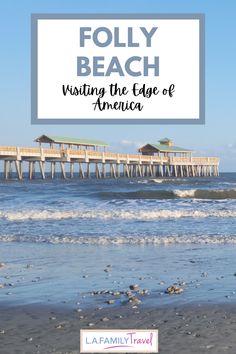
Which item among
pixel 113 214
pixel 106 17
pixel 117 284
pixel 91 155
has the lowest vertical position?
pixel 113 214

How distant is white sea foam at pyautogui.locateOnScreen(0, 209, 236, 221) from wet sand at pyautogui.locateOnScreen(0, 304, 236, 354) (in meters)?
11.5

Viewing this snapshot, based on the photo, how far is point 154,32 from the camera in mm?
11164

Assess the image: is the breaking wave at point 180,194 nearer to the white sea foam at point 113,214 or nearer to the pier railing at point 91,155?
the white sea foam at point 113,214

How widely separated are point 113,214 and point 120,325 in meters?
13.0

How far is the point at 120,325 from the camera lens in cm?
530

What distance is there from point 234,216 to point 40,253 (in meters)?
9.77

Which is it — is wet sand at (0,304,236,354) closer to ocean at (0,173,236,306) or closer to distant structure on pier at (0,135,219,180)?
ocean at (0,173,236,306)

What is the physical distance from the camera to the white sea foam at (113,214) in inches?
698

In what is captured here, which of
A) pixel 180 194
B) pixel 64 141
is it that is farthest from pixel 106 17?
pixel 64 141

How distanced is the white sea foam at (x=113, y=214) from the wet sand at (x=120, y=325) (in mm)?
11521

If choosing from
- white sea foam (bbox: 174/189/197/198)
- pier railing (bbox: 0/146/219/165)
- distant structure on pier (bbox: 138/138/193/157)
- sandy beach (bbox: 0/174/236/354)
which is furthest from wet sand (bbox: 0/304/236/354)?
distant structure on pier (bbox: 138/138/193/157)

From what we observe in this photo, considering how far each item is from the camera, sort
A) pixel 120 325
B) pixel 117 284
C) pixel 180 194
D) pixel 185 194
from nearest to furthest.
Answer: pixel 120 325 < pixel 117 284 < pixel 180 194 < pixel 185 194

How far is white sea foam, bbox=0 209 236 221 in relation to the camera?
1773 centimetres

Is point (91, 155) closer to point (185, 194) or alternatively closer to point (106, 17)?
point (185, 194)
